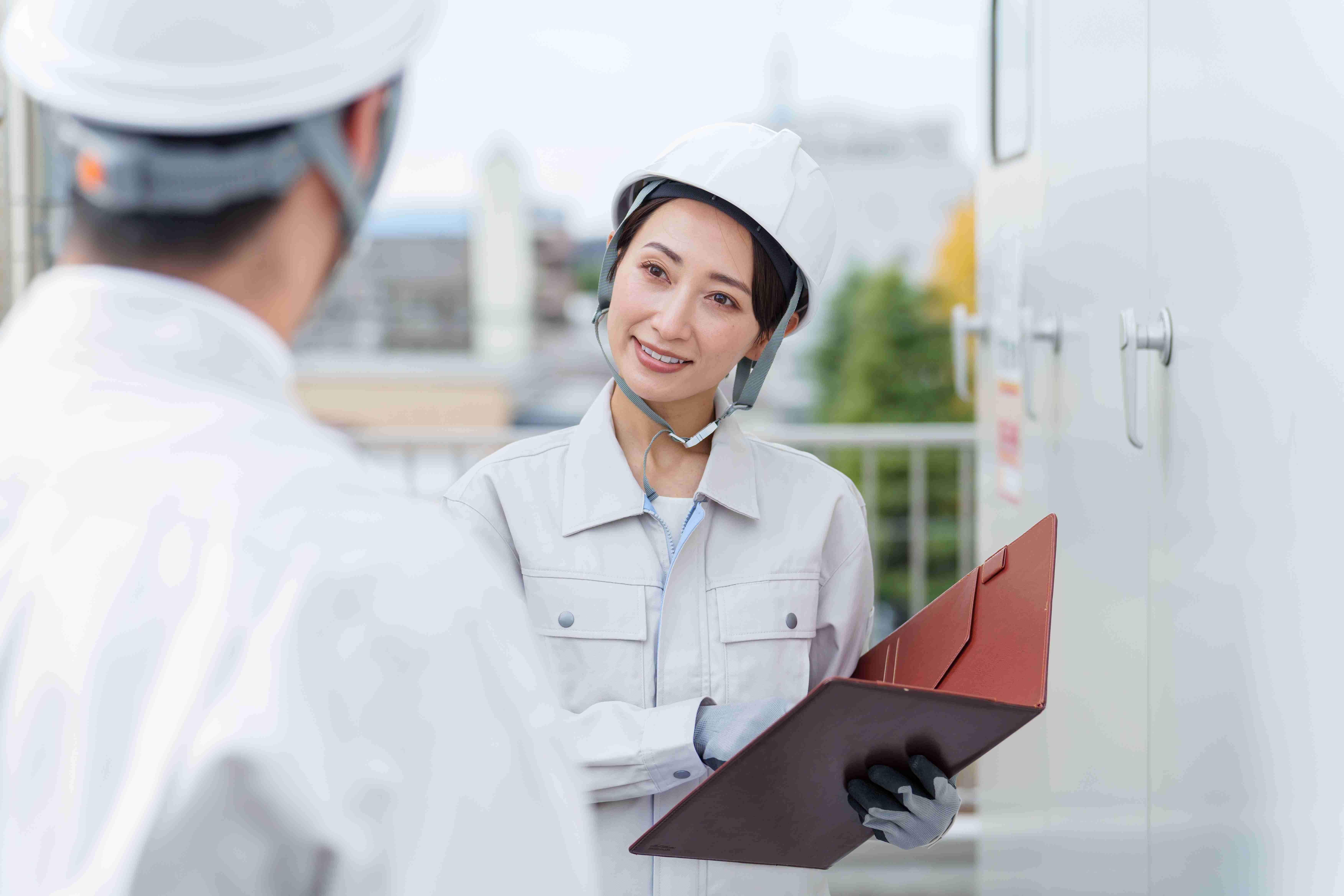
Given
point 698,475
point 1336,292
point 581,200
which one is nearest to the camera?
point 1336,292

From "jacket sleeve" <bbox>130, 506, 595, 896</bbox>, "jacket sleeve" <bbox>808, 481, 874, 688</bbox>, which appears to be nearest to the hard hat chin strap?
"jacket sleeve" <bbox>130, 506, 595, 896</bbox>

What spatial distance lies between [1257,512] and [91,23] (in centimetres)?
107

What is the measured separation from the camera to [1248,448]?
1169 millimetres

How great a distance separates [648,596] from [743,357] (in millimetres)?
323

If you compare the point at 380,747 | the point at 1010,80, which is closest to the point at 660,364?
the point at 380,747

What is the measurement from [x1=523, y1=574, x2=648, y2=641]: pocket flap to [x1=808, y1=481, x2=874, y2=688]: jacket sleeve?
237mm

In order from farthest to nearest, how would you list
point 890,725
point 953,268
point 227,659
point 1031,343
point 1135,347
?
point 953,268, point 1031,343, point 1135,347, point 890,725, point 227,659

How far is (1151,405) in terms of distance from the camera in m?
1.48

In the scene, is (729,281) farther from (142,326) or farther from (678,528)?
(142,326)

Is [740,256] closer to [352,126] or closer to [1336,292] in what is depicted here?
[1336,292]

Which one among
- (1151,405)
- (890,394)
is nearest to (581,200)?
(890,394)

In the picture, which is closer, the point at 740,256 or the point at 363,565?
the point at 363,565

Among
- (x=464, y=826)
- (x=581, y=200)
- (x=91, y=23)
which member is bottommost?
(x=464, y=826)

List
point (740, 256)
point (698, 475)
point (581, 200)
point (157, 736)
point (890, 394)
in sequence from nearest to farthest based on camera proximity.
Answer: point (157, 736) → point (740, 256) → point (698, 475) → point (890, 394) → point (581, 200)
